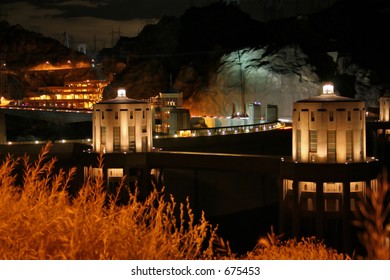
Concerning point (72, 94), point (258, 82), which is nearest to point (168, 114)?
point (258, 82)

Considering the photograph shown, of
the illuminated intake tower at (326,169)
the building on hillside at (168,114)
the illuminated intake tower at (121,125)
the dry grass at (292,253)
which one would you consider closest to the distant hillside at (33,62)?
the building on hillside at (168,114)

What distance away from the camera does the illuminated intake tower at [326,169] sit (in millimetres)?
36812

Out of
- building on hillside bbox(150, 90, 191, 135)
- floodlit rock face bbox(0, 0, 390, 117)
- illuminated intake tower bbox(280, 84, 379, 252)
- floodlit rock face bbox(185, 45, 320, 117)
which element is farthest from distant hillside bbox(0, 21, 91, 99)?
illuminated intake tower bbox(280, 84, 379, 252)

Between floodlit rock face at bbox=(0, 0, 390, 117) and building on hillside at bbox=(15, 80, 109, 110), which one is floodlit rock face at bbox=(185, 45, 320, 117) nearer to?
floodlit rock face at bbox=(0, 0, 390, 117)

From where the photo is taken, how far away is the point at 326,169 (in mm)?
36812

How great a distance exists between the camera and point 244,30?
376 ft

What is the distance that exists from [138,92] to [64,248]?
3454 inches

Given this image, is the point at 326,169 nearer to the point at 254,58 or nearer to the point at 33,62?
the point at 254,58

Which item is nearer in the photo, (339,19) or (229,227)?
(229,227)

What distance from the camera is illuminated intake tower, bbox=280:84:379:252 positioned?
36.8 metres

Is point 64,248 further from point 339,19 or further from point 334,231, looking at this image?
point 339,19
